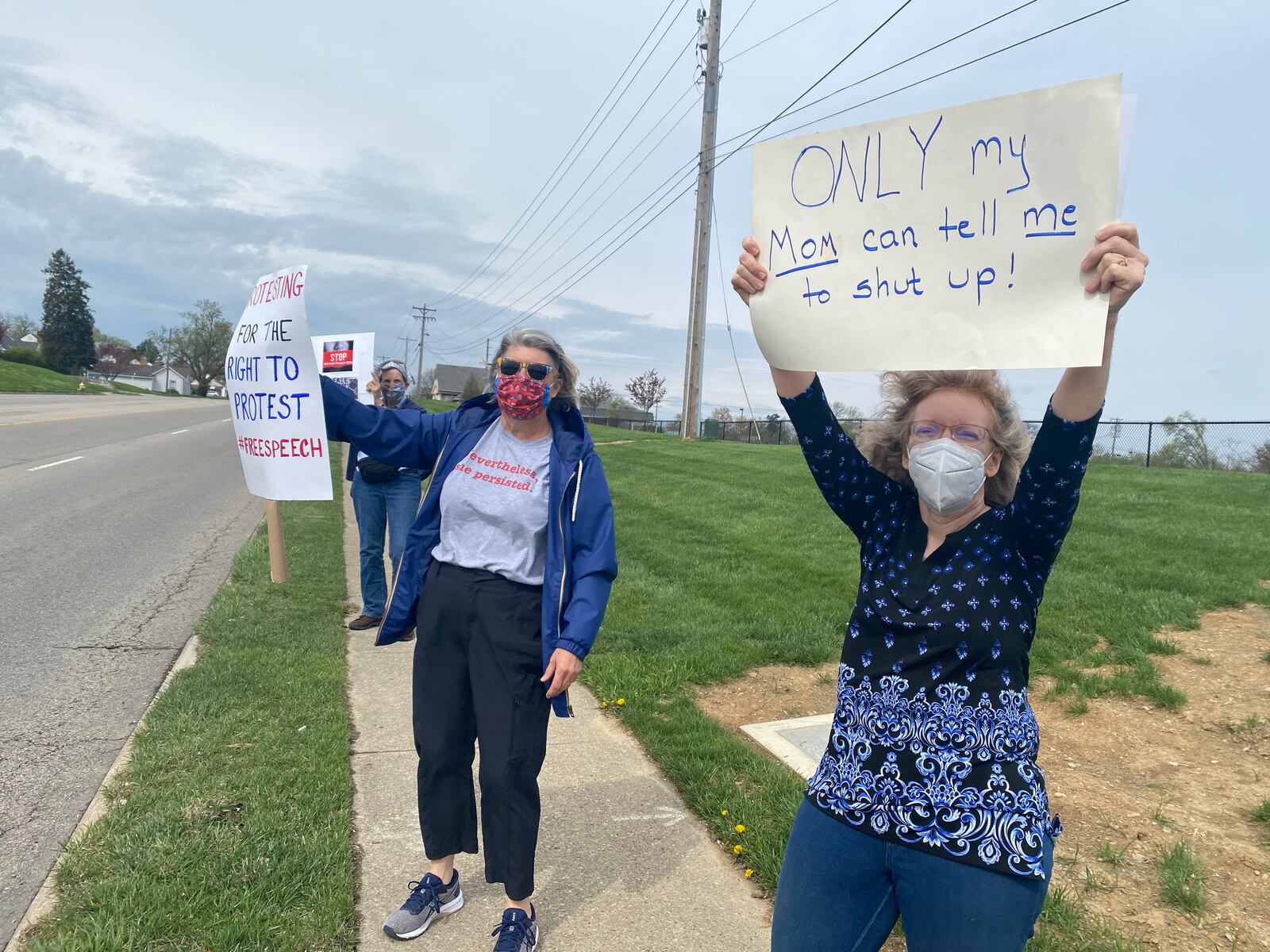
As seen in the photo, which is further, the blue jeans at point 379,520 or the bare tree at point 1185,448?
the bare tree at point 1185,448

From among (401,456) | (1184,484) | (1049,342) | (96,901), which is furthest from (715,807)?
(1184,484)

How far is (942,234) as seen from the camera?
190 cm

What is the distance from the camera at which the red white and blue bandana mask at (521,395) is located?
284 cm

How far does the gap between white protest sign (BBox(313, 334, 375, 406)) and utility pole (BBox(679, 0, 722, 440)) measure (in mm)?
17899

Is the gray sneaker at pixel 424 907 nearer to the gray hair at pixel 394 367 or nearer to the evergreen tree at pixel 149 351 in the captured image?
the gray hair at pixel 394 367

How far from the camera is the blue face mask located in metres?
6.36

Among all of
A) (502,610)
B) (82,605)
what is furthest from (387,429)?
(82,605)

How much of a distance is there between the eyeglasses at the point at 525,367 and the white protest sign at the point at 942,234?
951 mm

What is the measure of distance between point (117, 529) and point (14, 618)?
3.98 m

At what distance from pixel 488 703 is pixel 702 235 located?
23.2m

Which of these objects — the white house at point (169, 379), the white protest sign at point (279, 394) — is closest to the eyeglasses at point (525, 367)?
the white protest sign at point (279, 394)

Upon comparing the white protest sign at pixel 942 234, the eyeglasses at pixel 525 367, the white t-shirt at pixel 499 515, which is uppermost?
the white protest sign at pixel 942 234

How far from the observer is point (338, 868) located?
123 inches

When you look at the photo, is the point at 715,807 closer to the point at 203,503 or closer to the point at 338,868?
the point at 338,868
